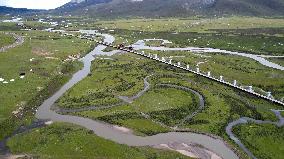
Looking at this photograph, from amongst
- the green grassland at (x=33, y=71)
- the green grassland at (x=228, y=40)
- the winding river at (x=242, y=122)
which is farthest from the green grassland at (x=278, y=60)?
the green grassland at (x=33, y=71)

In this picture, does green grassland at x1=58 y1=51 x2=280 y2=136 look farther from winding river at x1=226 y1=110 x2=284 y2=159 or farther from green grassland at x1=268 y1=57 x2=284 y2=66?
green grassland at x1=268 y1=57 x2=284 y2=66

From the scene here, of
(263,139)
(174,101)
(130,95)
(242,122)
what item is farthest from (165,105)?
(263,139)

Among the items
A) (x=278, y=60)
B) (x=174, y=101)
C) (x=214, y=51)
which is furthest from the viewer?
(x=214, y=51)

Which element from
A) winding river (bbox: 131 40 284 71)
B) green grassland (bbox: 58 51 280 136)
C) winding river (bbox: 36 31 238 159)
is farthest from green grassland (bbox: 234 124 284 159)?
winding river (bbox: 131 40 284 71)

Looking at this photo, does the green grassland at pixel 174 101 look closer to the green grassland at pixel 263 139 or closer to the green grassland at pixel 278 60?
the green grassland at pixel 263 139

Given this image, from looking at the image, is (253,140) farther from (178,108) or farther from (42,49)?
(42,49)

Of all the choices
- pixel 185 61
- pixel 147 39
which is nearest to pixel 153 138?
pixel 185 61

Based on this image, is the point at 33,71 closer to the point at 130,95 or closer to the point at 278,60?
the point at 130,95
